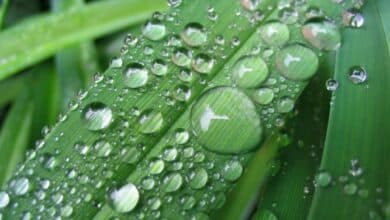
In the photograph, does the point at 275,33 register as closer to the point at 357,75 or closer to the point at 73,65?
the point at 357,75

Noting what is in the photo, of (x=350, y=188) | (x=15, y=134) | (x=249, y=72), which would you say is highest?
(x=249, y=72)

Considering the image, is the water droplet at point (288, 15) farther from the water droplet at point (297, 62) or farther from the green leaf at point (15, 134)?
the green leaf at point (15, 134)

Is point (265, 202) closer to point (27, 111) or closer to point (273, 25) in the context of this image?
point (273, 25)

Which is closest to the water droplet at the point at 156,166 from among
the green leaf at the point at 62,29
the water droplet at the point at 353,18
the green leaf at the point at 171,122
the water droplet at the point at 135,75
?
the green leaf at the point at 171,122

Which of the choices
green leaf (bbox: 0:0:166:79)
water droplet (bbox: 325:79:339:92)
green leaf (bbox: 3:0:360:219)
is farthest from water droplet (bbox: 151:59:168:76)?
green leaf (bbox: 0:0:166:79)

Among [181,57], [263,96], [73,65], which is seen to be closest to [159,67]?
[181,57]

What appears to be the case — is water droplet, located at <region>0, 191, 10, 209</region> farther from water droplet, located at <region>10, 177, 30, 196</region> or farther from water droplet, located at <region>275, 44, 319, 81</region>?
water droplet, located at <region>275, 44, 319, 81</region>

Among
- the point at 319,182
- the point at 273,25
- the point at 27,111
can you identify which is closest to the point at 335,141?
the point at 319,182
